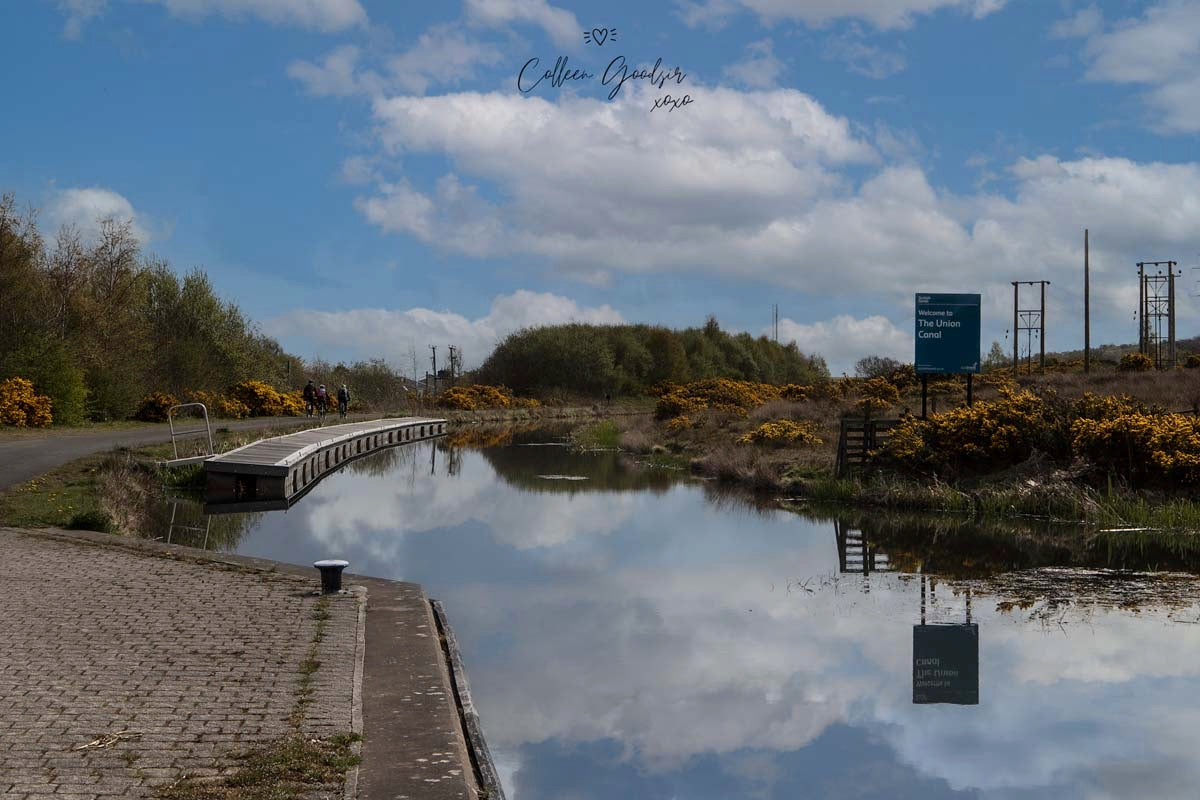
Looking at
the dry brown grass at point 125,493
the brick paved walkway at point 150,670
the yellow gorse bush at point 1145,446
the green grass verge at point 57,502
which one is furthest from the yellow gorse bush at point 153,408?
the yellow gorse bush at point 1145,446

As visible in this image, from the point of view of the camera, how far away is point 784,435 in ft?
99.0

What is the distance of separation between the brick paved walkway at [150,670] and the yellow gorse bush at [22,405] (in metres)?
23.2

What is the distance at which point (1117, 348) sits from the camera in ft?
Answer: 353

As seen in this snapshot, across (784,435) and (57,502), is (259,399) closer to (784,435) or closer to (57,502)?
(784,435)

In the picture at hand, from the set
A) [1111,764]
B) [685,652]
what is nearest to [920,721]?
[1111,764]

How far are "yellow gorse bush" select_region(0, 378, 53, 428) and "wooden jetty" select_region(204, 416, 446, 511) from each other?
7.69 m

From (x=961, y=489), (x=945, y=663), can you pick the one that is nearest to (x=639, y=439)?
(x=961, y=489)

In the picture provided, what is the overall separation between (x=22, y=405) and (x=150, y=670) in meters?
28.9

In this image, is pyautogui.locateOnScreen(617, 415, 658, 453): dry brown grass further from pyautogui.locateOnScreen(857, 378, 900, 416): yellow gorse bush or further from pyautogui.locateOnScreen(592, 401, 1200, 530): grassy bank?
pyautogui.locateOnScreen(857, 378, 900, 416): yellow gorse bush

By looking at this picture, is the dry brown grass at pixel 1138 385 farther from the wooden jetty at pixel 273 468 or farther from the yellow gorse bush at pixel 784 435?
the wooden jetty at pixel 273 468

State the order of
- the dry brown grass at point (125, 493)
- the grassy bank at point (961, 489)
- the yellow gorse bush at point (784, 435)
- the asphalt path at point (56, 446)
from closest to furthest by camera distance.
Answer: the dry brown grass at point (125, 493) < the grassy bank at point (961, 489) < the asphalt path at point (56, 446) < the yellow gorse bush at point (784, 435)

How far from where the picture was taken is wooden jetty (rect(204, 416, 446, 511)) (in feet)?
73.3

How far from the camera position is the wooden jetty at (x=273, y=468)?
22.3m

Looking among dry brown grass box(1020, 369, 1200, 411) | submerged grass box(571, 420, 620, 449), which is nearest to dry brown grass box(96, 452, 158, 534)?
submerged grass box(571, 420, 620, 449)
